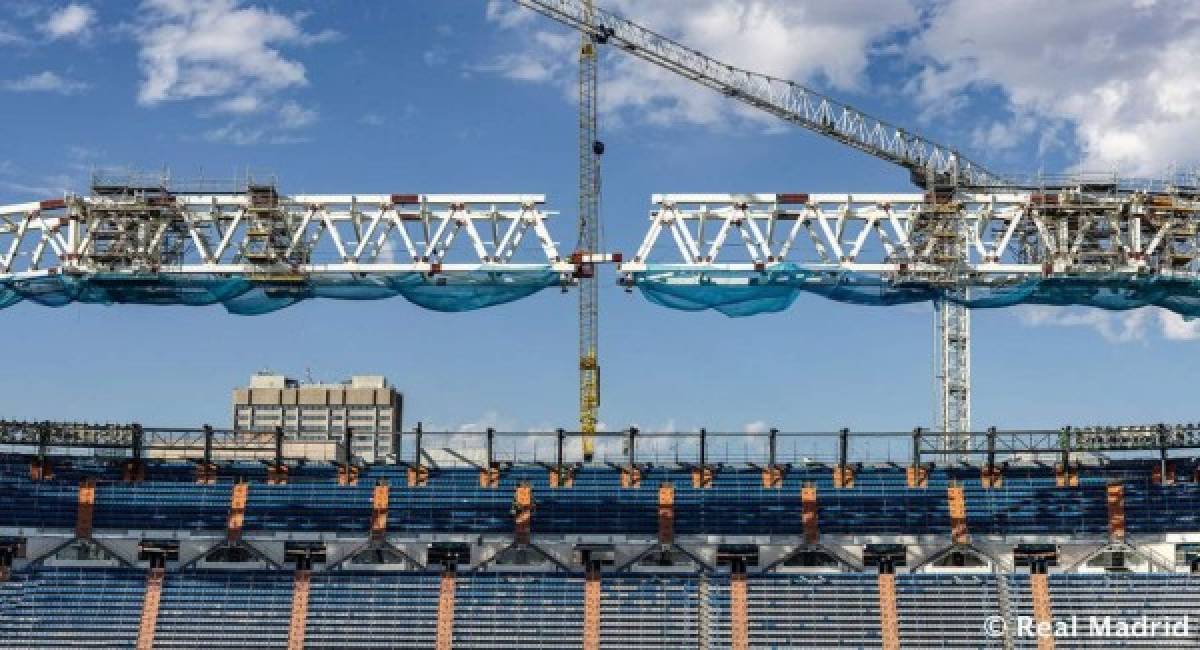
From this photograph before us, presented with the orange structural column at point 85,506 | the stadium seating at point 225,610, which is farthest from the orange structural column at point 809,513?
the orange structural column at point 85,506

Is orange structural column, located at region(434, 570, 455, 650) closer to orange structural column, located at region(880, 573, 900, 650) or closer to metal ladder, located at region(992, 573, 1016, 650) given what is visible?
orange structural column, located at region(880, 573, 900, 650)

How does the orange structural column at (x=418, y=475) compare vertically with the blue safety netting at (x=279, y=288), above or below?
below

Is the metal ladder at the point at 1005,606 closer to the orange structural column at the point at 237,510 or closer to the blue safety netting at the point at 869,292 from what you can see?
the blue safety netting at the point at 869,292

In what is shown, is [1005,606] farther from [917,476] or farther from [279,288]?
[279,288]

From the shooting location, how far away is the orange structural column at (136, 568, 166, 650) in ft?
170

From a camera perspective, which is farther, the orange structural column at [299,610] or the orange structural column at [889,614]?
the orange structural column at [299,610]

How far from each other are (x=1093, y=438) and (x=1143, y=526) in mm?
4354

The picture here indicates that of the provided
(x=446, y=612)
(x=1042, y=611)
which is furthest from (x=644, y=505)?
(x=1042, y=611)

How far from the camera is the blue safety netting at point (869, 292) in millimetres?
43312

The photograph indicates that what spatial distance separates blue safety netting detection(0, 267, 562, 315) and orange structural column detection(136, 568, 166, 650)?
46.3 ft

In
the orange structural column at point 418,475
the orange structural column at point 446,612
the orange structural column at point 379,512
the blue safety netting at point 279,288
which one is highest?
the blue safety netting at point 279,288

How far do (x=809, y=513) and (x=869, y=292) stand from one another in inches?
616

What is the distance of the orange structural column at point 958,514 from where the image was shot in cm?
5562

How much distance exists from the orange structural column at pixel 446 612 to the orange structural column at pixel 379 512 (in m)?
3.61
